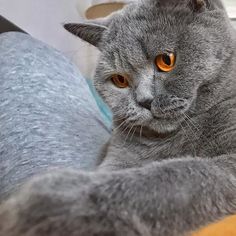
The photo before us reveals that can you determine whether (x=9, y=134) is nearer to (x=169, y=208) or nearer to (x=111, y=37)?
(x=111, y=37)

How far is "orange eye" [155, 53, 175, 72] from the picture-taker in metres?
0.94

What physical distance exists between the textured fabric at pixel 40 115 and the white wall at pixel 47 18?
109 cm

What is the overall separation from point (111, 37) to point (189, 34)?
0.82 ft

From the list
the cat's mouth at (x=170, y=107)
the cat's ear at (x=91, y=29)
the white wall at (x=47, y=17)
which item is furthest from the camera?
the white wall at (x=47, y=17)

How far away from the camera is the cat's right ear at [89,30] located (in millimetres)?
1193

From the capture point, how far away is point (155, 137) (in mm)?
1011

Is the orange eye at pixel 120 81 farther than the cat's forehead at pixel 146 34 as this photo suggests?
Yes

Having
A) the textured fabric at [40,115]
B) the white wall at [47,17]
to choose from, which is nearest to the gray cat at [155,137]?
the textured fabric at [40,115]

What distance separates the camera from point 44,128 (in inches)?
45.1

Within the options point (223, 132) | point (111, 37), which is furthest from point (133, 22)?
point (223, 132)

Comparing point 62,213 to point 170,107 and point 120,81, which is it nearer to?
point 170,107

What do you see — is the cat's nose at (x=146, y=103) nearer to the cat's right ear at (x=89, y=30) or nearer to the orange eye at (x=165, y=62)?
the orange eye at (x=165, y=62)

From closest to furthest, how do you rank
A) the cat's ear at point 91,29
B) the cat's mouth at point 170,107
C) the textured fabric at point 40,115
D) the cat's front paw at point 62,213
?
the cat's front paw at point 62,213, the cat's mouth at point 170,107, the textured fabric at point 40,115, the cat's ear at point 91,29

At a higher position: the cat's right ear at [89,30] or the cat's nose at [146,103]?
the cat's right ear at [89,30]
